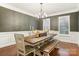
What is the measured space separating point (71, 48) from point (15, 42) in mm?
1134

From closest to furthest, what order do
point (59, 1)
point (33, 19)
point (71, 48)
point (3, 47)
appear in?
point (59, 1)
point (3, 47)
point (33, 19)
point (71, 48)

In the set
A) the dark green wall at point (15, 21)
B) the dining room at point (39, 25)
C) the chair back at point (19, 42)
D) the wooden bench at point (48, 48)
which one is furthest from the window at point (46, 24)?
the chair back at point (19, 42)

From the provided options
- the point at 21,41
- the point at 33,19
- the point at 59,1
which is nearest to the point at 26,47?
the point at 21,41

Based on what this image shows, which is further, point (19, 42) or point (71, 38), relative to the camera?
point (19, 42)

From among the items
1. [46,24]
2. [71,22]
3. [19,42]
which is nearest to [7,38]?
[19,42]

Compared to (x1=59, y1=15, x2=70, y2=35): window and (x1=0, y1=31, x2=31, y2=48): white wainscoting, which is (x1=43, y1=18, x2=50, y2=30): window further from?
(x1=0, y1=31, x2=31, y2=48): white wainscoting

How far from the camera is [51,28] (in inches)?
47.1

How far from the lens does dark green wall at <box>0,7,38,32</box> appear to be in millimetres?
1151

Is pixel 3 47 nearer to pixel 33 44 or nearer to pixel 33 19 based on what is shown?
pixel 33 44

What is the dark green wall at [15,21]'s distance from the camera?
1.15 meters

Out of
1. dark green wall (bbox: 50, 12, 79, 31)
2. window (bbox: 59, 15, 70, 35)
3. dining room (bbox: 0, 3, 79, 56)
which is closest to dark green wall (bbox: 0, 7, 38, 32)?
dining room (bbox: 0, 3, 79, 56)

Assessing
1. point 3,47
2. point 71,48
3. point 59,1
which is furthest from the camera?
point 71,48

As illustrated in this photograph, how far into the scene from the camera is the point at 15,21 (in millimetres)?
1191

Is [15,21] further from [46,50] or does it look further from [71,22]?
[71,22]
